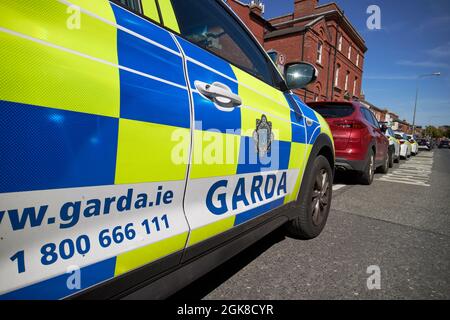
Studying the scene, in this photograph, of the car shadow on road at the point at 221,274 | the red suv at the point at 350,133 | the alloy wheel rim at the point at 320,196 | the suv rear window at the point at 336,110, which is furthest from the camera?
the suv rear window at the point at 336,110

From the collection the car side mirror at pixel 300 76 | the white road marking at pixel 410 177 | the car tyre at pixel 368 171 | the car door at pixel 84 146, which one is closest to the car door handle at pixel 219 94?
the car door at pixel 84 146

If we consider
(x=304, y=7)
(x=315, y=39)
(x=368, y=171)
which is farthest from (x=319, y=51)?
(x=368, y=171)

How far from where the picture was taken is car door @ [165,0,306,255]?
3.80 ft

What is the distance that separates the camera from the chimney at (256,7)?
1678 centimetres

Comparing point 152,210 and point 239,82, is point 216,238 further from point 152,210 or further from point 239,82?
point 239,82

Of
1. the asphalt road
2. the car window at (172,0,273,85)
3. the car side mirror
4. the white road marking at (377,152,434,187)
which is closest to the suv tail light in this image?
the asphalt road

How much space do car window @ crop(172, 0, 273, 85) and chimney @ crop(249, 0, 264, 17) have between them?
17061mm

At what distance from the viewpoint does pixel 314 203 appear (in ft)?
8.41

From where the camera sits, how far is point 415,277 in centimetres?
195

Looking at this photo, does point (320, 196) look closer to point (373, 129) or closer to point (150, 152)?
point (150, 152)

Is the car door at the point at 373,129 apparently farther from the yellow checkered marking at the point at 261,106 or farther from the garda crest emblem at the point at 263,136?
the garda crest emblem at the point at 263,136

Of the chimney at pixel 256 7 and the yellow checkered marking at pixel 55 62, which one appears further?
the chimney at pixel 256 7

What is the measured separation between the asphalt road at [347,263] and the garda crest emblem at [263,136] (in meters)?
0.87
